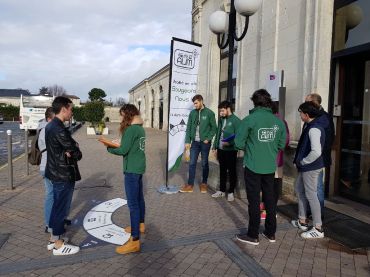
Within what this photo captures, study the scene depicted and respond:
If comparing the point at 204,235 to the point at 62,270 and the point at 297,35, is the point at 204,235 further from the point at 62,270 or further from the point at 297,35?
the point at 297,35

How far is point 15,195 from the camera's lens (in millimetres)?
7008

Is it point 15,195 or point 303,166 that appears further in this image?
point 15,195

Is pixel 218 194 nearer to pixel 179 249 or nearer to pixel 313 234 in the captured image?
pixel 313 234

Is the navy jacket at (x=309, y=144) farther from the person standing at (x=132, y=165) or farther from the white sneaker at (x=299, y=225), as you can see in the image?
the person standing at (x=132, y=165)

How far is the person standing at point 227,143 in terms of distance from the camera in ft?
21.3

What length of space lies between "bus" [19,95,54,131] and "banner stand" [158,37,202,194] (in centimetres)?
1633

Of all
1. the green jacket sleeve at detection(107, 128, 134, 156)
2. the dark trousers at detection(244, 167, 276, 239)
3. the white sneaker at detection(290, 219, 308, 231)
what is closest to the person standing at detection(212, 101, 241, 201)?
the white sneaker at detection(290, 219, 308, 231)

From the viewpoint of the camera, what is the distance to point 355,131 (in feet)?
20.6

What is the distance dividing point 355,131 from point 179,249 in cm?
385

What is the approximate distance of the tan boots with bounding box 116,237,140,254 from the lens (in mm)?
4184

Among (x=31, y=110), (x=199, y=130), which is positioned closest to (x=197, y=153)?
(x=199, y=130)

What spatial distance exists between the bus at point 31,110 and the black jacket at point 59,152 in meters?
18.9

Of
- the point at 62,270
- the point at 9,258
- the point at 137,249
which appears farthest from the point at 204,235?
the point at 9,258

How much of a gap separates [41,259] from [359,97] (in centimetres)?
548
